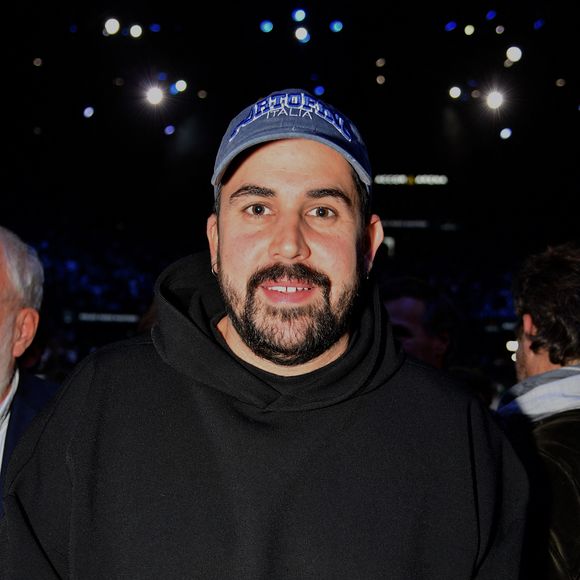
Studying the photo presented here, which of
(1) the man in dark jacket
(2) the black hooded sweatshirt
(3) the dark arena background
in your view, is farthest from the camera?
(3) the dark arena background

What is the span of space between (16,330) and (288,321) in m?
1.07

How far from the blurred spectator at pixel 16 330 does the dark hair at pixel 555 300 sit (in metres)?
1.54

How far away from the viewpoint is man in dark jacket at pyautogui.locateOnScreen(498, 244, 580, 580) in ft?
6.51

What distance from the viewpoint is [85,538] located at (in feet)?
5.25

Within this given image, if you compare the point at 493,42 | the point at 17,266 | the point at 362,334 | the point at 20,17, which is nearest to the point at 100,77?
the point at 20,17

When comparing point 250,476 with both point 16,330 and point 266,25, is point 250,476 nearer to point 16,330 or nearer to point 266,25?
point 16,330

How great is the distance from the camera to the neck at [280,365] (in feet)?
6.00

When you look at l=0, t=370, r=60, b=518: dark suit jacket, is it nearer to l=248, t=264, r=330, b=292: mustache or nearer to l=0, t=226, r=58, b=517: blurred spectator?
l=0, t=226, r=58, b=517: blurred spectator

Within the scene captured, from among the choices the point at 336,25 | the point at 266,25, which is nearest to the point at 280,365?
the point at 336,25

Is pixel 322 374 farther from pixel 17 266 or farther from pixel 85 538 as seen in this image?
pixel 17 266

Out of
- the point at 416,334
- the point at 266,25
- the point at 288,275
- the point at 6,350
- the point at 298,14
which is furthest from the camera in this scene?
the point at 266,25

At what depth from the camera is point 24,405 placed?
242cm

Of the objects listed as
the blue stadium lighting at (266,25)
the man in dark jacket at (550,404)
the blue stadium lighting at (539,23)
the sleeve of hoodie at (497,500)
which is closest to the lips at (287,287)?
the sleeve of hoodie at (497,500)


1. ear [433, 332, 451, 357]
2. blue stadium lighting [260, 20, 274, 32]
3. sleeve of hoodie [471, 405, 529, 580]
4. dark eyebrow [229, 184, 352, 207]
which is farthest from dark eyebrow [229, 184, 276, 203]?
blue stadium lighting [260, 20, 274, 32]
